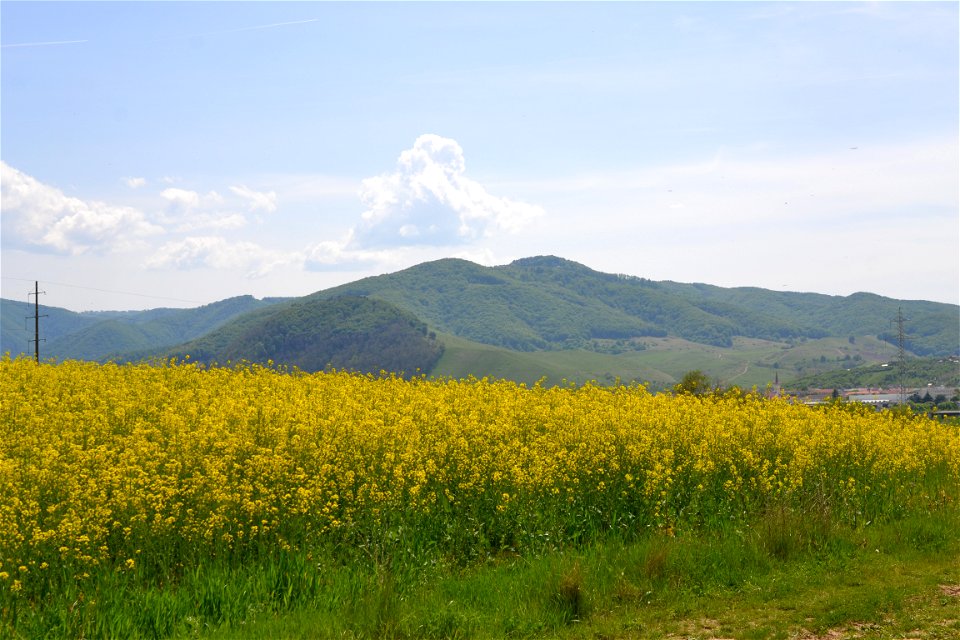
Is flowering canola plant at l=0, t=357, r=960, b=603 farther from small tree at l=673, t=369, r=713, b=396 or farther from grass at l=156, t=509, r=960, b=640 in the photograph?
small tree at l=673, t=369, r=713, b=396

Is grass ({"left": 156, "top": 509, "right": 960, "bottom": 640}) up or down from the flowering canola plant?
down

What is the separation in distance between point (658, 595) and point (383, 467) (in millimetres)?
3750

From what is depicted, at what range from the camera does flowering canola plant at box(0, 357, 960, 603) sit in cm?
920

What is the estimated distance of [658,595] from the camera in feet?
30.4

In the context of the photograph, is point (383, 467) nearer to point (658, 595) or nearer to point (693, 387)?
point (658, 595)

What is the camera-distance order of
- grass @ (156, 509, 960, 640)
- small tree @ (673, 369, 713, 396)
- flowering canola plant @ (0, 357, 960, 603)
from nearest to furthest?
grass @ (156, 509, 960, 640), flowering canola plant @ (0, 357, 960, 603), small tree @ (673, 369, 713, 396)

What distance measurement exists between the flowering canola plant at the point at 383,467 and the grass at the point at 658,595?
3.11 feet

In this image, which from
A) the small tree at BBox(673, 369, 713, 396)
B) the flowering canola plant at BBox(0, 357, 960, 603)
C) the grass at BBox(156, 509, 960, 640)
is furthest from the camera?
the small tree at BBox(673, 369, 713, 396)

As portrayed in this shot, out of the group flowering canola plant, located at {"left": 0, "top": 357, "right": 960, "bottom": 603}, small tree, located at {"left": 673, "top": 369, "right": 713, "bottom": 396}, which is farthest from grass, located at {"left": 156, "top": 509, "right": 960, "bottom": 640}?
small tree, located at {"left": 673, "top": 369, "right": 713, "bottom": 396}

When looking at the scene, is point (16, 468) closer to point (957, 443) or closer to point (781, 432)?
point (781, 432)

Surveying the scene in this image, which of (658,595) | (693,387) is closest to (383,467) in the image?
(658,595)

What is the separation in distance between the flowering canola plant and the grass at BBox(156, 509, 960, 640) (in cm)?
95

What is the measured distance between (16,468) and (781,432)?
38.8ft

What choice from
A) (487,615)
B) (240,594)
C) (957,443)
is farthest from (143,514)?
(957,443)
